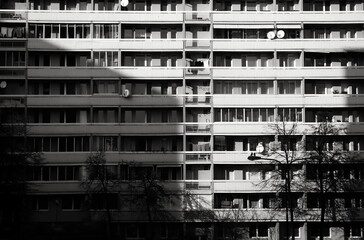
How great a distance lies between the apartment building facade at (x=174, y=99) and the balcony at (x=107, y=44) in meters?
0.10

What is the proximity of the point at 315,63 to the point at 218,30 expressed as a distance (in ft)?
34.5

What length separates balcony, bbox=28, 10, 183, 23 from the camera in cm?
7138

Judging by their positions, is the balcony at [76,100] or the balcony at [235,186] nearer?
the balcony at [235,186]

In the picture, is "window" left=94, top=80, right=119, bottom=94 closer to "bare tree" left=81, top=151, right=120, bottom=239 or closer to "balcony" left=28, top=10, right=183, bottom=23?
"balcony" left=28, top=10, right=183, bottom=23

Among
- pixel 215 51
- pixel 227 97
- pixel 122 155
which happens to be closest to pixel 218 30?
pixel 215 51

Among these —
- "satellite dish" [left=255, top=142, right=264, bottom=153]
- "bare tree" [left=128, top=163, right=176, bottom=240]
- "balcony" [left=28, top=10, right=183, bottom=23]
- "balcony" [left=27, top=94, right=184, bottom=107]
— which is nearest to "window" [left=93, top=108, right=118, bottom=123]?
"balcony" [left=27, top=94, right=184, bottom=107]

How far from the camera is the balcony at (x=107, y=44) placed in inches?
2798

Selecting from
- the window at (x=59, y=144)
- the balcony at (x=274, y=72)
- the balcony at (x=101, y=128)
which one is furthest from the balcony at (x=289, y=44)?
the window at (x=59, y=144)

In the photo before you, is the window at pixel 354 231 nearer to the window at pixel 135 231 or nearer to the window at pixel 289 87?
the window at pixel 289 87

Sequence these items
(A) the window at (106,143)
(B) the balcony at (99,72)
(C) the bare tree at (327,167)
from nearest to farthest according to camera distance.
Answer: (C) the bare tree at (327,167)
(A) the window at (106,143)
(B) the balcony at (99,72)

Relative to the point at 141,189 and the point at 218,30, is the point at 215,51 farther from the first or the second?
the point at 141,189

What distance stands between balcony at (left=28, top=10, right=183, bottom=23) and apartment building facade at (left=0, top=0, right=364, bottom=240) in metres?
0.10

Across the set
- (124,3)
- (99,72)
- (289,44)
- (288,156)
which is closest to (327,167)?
(288,156)

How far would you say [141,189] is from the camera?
6819 centimetres
